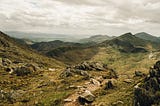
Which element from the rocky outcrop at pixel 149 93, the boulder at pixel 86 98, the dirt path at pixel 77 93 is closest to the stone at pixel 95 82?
the dirt path at pixel 77 93

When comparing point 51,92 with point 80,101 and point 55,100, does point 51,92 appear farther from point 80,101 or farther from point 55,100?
point 80,101

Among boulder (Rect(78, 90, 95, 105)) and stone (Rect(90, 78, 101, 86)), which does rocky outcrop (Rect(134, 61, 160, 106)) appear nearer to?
boulder (Rect(78, 90, 95, 105))

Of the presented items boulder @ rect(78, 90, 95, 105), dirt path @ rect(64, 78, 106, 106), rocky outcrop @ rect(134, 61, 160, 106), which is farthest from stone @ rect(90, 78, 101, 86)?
rocky outcrop @ rect(134, 61, 160, 106)

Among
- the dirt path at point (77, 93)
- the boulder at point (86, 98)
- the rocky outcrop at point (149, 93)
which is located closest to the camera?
the rocky outcrop at point (149, 93)

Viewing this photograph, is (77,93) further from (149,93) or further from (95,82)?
(149,93)

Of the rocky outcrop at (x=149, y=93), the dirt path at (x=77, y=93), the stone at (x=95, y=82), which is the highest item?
the rocky outcrop at (x=149, y=93)

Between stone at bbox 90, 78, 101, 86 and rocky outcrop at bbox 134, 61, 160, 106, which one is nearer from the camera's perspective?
rocky outcrop at bbox 134, 61, 160, 106

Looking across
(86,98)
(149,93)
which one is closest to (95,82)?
(86,98)

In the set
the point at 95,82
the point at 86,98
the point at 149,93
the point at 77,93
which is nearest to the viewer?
the point at 149,93

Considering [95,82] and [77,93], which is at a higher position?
[95,82]

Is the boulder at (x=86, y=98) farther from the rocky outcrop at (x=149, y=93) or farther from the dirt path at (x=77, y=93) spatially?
the rocky outcrop at (x=149, y=93)

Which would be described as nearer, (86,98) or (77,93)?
(86,98)

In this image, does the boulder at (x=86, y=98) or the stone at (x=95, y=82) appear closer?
the boulder at (x=86, y=98)

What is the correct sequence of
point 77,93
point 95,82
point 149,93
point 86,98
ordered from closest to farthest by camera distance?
point 149,93 < point 86,98 < point 77,93 < point 95,82
